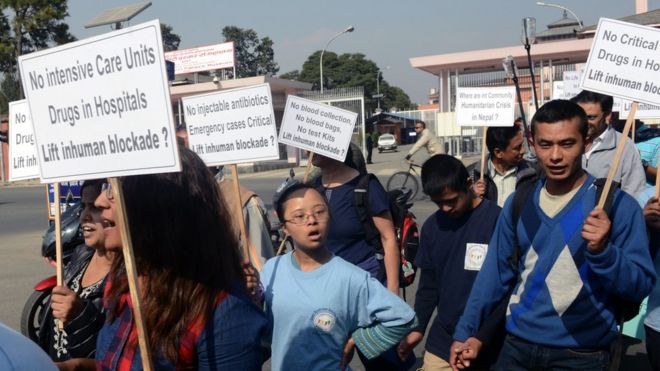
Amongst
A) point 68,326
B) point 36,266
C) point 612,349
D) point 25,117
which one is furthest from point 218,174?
point 36,266

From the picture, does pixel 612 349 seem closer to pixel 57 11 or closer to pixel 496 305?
pixel 496 305

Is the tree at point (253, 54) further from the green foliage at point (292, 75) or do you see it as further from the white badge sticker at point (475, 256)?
the white badge sticker at point (475, 256)

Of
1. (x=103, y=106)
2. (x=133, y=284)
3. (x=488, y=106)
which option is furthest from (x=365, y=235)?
(x=488, y=106)

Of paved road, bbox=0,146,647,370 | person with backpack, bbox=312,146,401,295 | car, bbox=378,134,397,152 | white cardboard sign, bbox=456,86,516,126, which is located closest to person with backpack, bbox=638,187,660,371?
person with backpack, bbox=312,146,401,295

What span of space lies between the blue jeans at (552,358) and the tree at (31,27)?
121ft

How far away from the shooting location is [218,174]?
5195mm

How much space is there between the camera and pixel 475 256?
394cm

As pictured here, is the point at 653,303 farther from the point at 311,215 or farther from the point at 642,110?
the point at 642,110

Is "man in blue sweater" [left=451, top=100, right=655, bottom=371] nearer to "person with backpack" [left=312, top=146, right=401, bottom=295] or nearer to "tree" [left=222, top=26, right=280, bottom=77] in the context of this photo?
"person with backpack" [left=312, top=146, right=401, bottom=295]

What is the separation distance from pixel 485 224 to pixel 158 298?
2.12m

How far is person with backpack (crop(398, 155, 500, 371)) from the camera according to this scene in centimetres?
395

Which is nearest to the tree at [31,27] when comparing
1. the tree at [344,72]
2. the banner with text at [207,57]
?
the banner with text at [207,57]

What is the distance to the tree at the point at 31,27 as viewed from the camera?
37625 millimetres

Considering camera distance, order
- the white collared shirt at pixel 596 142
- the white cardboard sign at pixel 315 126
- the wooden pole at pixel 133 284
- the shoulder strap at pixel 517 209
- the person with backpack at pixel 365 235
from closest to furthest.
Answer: the wooden pole at pixel 133 284 < the shoulder strap at pixel 517 209 < the person with backpack at pixel 365 235 < the white collared shirt at pixel 596 142 < the white cardboard sign at pixel 315 126
